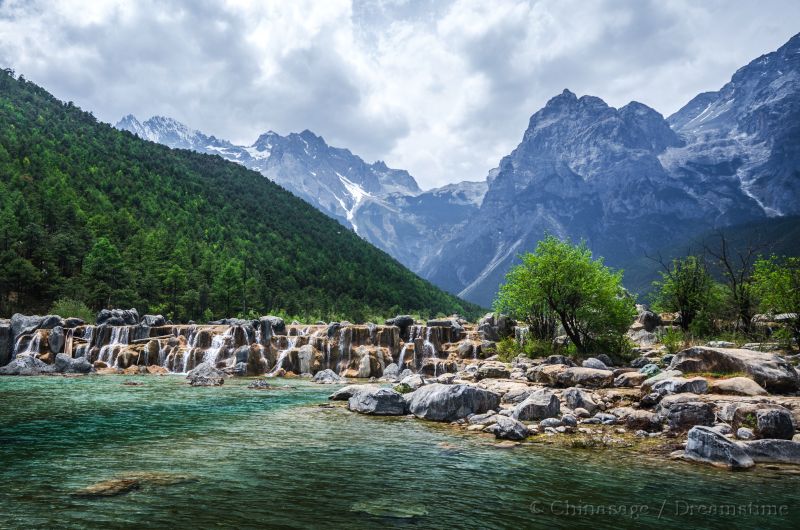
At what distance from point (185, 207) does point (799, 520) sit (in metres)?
162

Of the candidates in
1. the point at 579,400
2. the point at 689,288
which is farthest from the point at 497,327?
the point at 579,400

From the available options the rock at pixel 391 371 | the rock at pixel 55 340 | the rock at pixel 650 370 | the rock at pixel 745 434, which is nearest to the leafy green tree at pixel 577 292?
the rock at pixel 650 370

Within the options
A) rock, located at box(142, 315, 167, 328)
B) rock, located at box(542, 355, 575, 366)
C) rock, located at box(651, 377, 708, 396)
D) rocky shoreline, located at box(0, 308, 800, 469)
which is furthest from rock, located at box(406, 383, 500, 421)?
rock, located at box(142, 315, 167, 328)

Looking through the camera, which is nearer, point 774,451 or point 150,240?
point 774,451

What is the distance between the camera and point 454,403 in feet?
75.9

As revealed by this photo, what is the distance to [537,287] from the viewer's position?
3966 centimetres

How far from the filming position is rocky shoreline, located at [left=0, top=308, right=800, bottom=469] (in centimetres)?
1712

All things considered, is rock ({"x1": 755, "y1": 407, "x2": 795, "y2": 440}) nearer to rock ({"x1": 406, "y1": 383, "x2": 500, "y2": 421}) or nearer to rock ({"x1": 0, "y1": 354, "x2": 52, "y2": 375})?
rock ({"x1": 406, "y1": 383, "x2": 500, "y2": 421})

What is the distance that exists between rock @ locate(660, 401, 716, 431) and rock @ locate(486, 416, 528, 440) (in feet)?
20.1

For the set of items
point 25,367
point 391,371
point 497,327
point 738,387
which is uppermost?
point 497,327

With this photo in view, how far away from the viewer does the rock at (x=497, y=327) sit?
2393 inches

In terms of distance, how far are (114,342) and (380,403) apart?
2108 inches

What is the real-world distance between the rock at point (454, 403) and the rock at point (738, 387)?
10.3 m

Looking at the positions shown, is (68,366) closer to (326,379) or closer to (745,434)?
(326,379)
